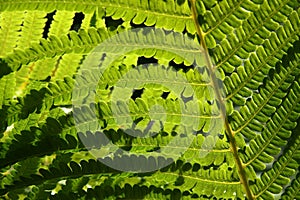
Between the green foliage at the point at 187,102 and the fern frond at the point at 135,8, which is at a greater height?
the fern frond at the point at 135,8

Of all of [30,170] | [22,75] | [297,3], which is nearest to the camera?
[297,3]

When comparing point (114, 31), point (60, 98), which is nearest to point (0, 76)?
point (60, 98)

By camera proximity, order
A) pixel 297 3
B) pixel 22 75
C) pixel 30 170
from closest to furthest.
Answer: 1. pixel 297 3
2. pixel 30 170
3. pixel 22 75

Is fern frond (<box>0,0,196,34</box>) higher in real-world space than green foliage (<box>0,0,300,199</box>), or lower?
higher

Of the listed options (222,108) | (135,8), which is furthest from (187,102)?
(135,8)

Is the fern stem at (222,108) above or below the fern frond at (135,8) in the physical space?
below

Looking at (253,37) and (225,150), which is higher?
(253,37)

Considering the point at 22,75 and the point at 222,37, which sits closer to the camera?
the point at 222,37

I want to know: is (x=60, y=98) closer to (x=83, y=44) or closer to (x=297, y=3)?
(x=83, y=44)

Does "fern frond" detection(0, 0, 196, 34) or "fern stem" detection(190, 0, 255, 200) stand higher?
"fern frond" detection(0, 0, 196, 34)
